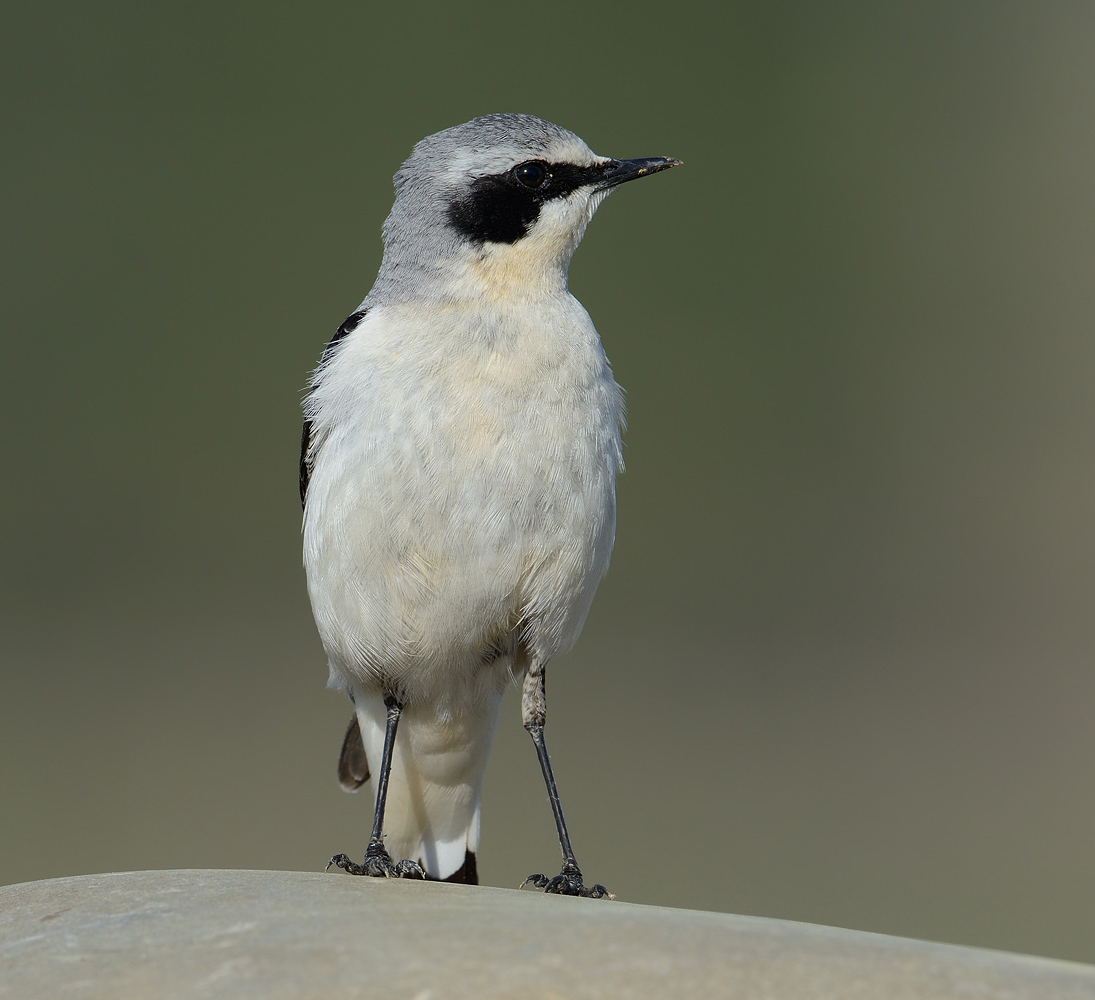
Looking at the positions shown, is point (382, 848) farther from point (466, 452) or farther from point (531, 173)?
point (531, 173)

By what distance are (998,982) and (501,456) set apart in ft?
5.73

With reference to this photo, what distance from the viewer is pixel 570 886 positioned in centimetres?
335

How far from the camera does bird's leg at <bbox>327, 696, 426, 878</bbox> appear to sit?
340 centimetres

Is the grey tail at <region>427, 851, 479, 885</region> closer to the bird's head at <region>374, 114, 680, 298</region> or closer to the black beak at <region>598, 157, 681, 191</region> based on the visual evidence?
the bird's head at <region>374, 114, 680, 298</region>

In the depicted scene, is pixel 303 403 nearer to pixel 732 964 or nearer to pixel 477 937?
pixel 477 937

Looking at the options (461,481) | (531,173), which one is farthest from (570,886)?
(531,173)

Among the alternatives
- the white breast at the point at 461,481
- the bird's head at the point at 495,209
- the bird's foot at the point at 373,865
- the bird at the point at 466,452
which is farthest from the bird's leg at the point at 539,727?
the bird's head at the point at 495,209

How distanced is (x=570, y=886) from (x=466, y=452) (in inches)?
48.1

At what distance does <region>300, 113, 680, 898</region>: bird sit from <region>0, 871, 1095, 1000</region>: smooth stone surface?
99 cm

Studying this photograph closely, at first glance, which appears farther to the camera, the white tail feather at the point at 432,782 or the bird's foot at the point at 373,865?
the white tail feather at the point at 432,782

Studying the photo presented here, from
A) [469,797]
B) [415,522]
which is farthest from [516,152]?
[469,797]

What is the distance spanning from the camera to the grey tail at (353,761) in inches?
165

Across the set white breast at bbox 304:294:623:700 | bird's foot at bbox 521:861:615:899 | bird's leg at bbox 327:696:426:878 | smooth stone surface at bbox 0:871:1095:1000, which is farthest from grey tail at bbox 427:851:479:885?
smooth stone surface at bbox 0:871:1095:1000

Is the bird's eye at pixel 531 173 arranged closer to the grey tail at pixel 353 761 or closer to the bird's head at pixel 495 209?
the bird's head at pixel 495 209
